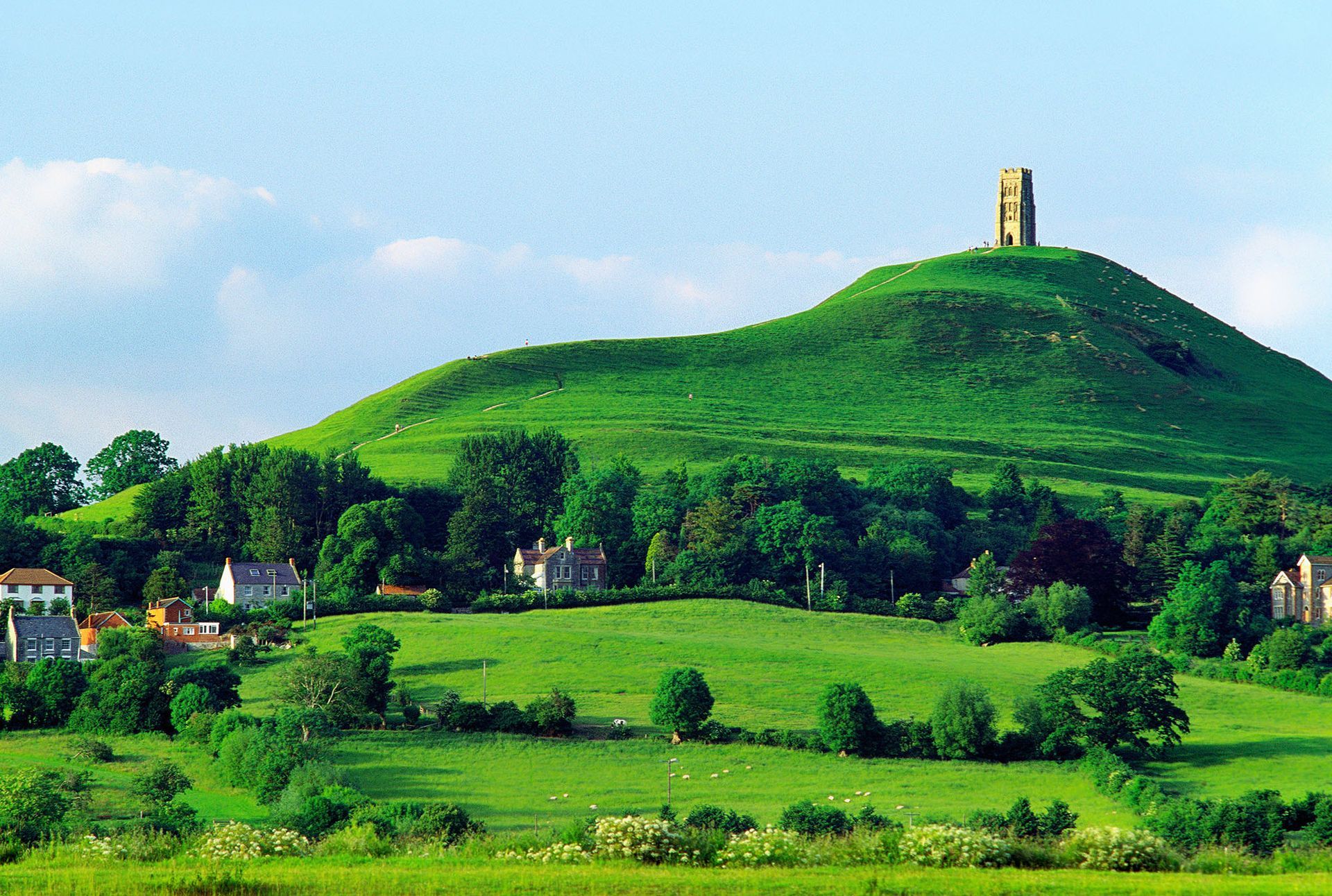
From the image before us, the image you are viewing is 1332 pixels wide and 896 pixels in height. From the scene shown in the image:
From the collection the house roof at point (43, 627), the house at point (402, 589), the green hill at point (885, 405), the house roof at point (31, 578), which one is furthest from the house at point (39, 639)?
the green hill at point (885, 405)

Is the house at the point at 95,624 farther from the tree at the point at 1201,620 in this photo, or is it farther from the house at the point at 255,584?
the tree at the point at 1201,620

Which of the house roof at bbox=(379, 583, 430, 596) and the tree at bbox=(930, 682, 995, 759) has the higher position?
the house roof at bbox=(379, 583, 430, 596)

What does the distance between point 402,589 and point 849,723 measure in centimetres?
4350

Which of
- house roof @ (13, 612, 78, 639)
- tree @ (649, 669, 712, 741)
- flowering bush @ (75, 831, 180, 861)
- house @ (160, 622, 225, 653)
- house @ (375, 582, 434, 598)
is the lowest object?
tree @ (649, 669, 712, 741)

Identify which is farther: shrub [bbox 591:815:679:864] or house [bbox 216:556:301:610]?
house [bbox 216:556:301:610]

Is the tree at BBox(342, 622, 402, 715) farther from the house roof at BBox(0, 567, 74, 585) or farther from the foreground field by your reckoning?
the foreground field

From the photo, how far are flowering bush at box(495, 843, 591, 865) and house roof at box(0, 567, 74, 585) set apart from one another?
69719 mm

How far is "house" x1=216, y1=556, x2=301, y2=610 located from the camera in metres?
102

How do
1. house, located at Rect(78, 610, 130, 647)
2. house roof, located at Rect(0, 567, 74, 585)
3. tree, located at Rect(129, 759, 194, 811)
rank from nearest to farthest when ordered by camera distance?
tree, located at Rect(129, 759, 194, 811)
house, located at Rect(78, 610, 130, 647)
house roof, located at Rect(0, 567, 74, 585)

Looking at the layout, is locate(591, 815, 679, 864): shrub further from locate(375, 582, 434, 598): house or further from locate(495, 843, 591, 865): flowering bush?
locate(375, 582, 434, 598): house

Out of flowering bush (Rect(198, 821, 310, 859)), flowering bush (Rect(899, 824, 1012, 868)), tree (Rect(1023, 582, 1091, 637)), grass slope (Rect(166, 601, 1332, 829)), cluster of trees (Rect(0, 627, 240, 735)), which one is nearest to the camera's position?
flowering bush (Rect(899, 824, 1012, 868))

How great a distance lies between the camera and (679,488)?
12238 centimetres

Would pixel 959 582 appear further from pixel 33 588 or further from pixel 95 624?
pixel 33 588

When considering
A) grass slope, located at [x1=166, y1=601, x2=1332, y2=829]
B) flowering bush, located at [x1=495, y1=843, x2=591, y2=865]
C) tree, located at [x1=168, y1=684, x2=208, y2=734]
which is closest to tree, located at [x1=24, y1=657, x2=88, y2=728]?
tree, located at [x1=168, y1=684, x2=208, y2=734]
